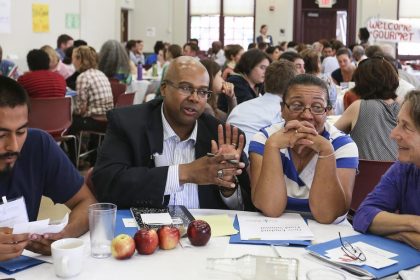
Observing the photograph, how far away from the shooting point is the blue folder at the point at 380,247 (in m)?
1.65

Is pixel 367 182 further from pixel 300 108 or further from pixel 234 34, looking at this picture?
pixel 234 34

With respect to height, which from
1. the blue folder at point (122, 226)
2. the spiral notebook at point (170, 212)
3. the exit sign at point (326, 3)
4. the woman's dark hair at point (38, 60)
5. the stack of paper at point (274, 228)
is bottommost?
the stack of paper at point (274, 228)

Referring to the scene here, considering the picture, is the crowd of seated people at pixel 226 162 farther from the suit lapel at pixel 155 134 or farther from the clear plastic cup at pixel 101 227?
the clear plastic cup at pixel 101 227

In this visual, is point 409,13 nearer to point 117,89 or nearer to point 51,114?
point 117,89

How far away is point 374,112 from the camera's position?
3660mm

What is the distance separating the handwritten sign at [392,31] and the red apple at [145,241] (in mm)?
8143

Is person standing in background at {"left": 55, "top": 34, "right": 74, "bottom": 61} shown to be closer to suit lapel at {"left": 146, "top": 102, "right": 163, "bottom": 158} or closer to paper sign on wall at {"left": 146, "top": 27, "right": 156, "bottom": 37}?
paper sign on wall at {"left": 146, "top": 27, "right": 156, "bottom": 37}

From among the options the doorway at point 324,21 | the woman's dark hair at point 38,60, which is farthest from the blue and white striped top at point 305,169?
the doorway at point 324,21

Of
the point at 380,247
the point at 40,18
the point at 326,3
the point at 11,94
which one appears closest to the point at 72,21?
the point at 40,18

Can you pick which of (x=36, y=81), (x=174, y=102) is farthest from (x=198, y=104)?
(x=36, y=81)

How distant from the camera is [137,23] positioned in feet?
52.5

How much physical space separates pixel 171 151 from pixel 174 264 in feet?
2.86

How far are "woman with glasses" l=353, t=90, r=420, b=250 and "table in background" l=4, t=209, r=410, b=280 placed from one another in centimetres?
22

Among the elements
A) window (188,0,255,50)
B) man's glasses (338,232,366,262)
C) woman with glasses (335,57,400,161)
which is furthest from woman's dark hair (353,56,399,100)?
window (188,0,255,50)
